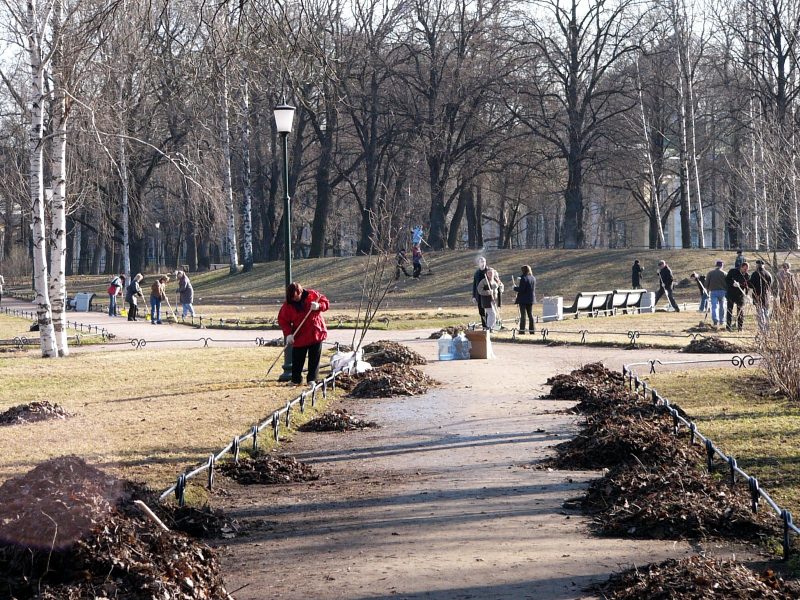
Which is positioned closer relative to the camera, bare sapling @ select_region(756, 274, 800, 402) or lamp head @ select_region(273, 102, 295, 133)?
bare sapling @ select_region(756, 274, 800, 402)

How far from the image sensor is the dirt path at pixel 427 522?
245 inches

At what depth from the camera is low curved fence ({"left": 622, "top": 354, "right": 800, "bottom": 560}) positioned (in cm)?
654

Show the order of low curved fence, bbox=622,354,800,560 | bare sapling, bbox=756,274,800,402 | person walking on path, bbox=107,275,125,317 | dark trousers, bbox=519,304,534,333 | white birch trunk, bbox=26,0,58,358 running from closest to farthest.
Result: low curved fence, bbox=622,354,800,560
bare sapling, bbox=756,274,800,402
white birch trunk, bbox=26,0,58,358
dark trousers, bbox=519,304,534,333
person walking on path, bbox=107,275,125,317

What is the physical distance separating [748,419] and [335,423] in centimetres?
458

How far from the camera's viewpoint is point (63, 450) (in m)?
10.6

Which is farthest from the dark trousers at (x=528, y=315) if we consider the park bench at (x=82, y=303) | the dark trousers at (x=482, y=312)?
the park bench at (x=82, y=303)

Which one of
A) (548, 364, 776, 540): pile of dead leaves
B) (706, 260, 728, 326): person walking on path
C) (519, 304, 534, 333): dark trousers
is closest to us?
(548, 364, 776, 540): pile of dead leaves

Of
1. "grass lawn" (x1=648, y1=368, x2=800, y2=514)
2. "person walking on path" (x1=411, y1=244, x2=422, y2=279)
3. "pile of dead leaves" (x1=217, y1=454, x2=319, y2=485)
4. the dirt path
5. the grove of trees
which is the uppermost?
the grove of trees

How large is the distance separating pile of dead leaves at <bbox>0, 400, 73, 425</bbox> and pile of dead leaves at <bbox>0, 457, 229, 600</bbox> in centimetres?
714

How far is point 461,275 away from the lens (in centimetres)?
5047

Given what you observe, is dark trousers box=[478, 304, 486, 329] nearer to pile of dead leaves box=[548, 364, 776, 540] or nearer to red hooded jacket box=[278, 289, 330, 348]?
red hooded jacket box=[278, 289, 330, 348]

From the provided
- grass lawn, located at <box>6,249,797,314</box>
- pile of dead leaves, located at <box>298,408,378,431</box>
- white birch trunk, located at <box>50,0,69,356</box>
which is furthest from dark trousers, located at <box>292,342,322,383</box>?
grass lawn, located at <box>6,249,797,314</box>

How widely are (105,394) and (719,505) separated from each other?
10540 mm

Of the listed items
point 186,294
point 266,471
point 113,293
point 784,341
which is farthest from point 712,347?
point 113,293
